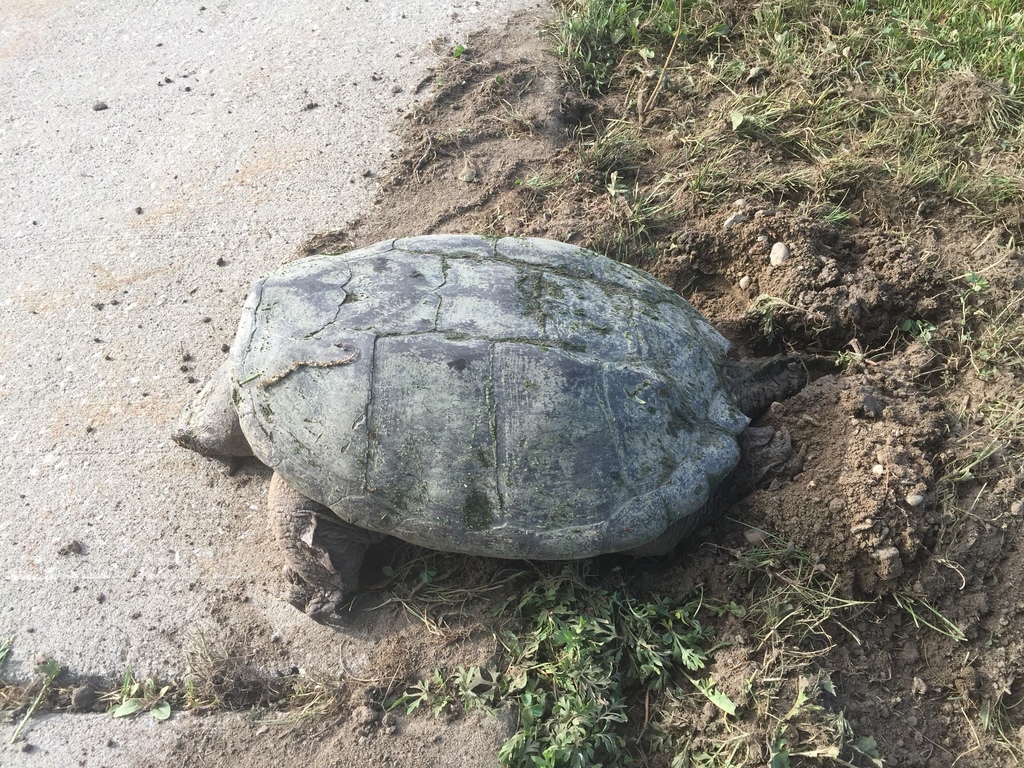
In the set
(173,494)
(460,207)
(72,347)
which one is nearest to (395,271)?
(460,207)

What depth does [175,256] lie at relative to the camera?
154 inches

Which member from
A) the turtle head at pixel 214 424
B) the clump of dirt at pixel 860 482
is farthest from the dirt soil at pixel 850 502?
the turtle head at pixel 214 424

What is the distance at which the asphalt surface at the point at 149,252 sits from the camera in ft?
9.68

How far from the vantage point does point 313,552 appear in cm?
280

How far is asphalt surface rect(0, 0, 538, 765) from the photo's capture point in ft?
9.68

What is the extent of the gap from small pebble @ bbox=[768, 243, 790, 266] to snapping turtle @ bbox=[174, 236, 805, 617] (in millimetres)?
950

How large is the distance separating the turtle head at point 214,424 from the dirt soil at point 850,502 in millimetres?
546

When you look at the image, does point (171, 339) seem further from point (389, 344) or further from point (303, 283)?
point (389, 344)

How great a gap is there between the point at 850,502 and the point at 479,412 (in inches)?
60.7

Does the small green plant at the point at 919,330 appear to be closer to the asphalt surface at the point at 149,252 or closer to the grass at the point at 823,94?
the grass at the point at 823,94

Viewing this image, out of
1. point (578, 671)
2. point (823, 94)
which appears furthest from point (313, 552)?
point (823, 94)

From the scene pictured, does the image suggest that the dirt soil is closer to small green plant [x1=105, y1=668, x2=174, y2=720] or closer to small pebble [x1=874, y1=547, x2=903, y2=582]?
small pebble [x1=874, y1=547, x2=903, y2=582]

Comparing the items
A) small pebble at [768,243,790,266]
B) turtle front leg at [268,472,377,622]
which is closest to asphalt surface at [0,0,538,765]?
turtle front leg at [268,472,377,622]

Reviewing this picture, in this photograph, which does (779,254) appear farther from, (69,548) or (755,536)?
(69,548)
